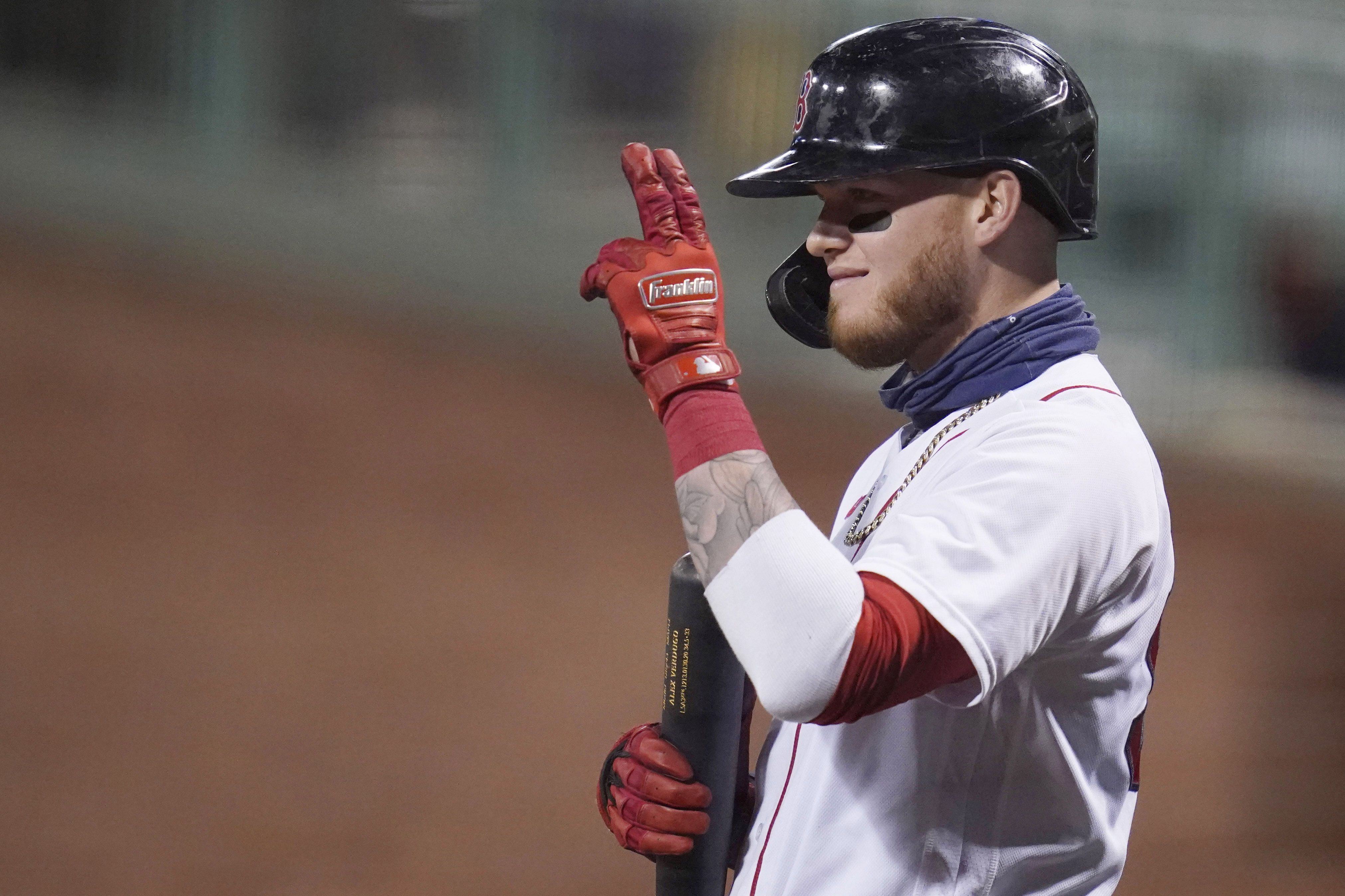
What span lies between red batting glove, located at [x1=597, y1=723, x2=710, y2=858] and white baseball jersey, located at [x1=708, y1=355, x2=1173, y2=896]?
0.23ft

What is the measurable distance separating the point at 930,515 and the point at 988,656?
0.36 ft

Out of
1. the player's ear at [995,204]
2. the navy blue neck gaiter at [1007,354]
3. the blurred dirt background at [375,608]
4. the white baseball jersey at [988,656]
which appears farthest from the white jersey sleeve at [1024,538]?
the blurred dirt background at [375,608]

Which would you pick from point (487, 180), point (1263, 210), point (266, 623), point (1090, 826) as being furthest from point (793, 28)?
point (1090, 826)

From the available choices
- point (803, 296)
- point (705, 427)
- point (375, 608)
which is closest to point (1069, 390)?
point (705, 427)

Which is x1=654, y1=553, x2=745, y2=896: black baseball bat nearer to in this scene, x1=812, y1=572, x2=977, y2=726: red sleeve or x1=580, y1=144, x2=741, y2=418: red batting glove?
x1=580, y1=144, x2=741, y2=418: red batting glove

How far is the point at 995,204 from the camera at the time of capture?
108cm

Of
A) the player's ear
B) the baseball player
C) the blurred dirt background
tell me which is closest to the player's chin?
the baseball player

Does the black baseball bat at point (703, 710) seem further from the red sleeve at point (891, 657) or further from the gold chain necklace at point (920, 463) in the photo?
the red sleeve at point (891, 657)

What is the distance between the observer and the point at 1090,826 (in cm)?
101

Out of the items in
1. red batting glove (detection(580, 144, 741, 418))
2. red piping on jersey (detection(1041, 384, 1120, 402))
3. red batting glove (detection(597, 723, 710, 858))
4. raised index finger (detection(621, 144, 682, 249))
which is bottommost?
red batting glove (detection(597, 723, 710, 858))

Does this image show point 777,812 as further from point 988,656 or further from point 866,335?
point 866,335

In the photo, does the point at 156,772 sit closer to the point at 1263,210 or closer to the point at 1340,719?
the point at 1340,719

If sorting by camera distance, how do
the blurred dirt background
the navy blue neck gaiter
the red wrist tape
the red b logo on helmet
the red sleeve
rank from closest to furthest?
the red sleeve, the red wrist tape, the navy blue neck gaiter, the red b logo on helmet, the blurred dirt background

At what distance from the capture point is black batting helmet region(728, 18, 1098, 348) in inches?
41.7
